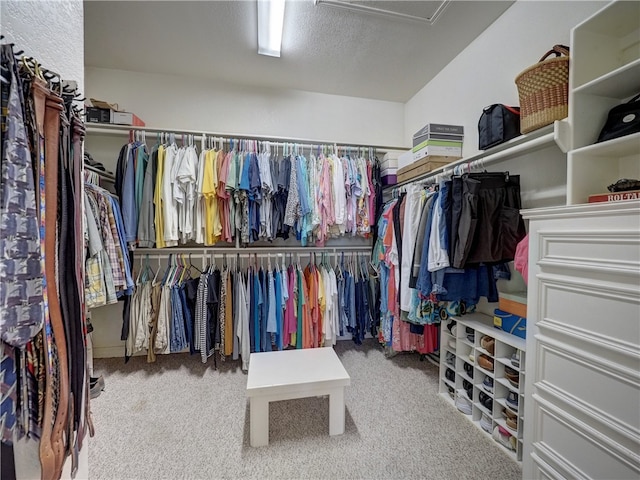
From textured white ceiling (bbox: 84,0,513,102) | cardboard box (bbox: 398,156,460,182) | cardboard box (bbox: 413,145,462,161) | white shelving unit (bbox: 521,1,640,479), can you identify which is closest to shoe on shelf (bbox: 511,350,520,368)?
white shelving unit (bbox: 521,1,640,479)

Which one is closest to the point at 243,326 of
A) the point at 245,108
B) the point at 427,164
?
the point at 427,164

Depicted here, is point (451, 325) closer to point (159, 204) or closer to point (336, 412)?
point (336, 412)

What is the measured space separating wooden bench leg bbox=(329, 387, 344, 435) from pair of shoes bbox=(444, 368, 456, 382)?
902 mm

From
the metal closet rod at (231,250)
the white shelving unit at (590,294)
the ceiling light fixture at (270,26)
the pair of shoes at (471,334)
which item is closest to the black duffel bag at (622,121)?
the white shelving unit at (590,294)

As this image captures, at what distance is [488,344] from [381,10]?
2247 millimetres

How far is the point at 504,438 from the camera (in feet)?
4.90

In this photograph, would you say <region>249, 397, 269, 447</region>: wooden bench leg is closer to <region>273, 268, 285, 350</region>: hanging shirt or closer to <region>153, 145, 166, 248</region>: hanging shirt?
<region>273, 268, 285, 350</region>: hanging shirt

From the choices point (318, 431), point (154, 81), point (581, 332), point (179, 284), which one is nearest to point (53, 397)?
point (318, 431)

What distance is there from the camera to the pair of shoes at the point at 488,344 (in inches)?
62.7

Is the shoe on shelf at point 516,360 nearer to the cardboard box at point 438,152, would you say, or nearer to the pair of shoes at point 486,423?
the pair of shoes at point 486,423

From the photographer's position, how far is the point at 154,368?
7.69ft

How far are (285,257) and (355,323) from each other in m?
0.95

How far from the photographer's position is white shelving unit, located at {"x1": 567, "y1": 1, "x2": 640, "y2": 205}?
44.9 inches

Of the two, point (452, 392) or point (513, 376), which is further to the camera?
point (452, 392)
